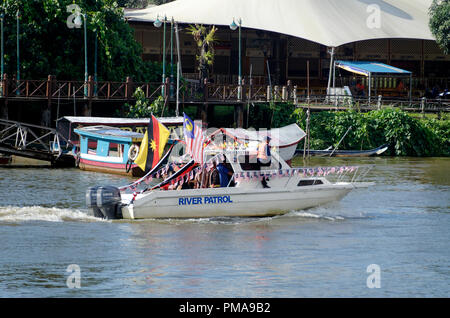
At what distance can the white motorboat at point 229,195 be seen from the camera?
23.5 meters

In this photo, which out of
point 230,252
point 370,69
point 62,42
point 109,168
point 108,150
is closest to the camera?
point 230,252

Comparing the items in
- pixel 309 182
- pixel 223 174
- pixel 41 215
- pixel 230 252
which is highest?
pixel 223 174

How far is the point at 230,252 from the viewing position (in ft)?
67.2

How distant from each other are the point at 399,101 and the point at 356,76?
11.1m

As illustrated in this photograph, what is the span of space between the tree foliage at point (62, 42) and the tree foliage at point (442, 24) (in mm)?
19629

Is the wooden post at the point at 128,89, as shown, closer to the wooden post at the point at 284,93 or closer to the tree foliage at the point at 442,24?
the wooden post at the point at 284,93

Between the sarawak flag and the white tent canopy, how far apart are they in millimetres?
30712

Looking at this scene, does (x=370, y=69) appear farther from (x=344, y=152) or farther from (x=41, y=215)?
(x=41, y=215)


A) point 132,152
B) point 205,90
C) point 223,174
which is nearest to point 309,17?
point 205,90

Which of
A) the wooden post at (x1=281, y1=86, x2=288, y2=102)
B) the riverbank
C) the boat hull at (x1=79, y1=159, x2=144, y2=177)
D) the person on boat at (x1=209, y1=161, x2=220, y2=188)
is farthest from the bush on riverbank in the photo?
the person on boat at (x1=209, y1=161, x2=220, y2=188)

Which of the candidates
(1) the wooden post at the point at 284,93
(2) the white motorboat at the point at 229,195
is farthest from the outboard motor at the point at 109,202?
(1) the wooden post at the point at 284,93

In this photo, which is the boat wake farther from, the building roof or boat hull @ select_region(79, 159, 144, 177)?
the building roof

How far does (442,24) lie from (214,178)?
114ft
